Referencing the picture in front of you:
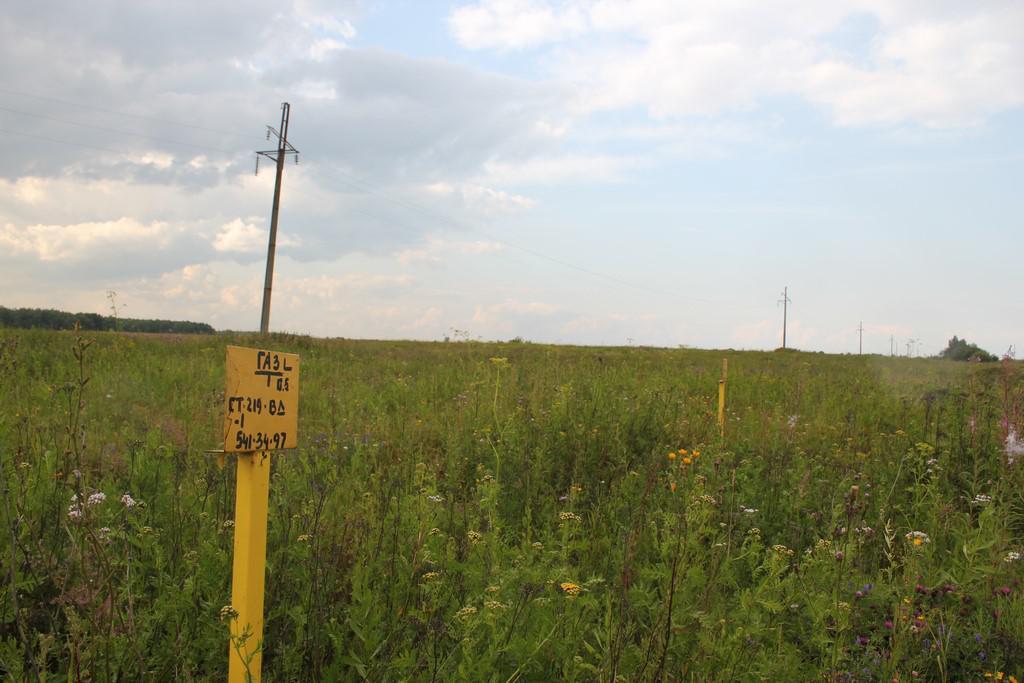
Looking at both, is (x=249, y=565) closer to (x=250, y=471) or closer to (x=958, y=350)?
(x=250, y=471)

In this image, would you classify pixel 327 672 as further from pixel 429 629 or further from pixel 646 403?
pixel 646 403

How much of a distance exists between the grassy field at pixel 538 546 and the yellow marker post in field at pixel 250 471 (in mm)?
174

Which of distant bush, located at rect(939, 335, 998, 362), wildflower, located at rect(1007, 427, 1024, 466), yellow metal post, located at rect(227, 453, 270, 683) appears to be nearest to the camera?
yellow metal post, located at rect(227, 453, 270, 683)

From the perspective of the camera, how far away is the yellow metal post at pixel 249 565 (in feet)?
8.03

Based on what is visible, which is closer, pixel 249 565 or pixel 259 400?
pixel 249 565

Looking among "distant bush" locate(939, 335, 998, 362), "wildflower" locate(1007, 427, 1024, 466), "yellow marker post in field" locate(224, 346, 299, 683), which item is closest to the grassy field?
"wildflower" locate(1007, 427, 1024, 466)

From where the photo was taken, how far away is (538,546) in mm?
3258

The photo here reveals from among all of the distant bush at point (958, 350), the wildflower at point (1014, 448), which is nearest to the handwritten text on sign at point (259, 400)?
the wildflower at point (1014, 448)

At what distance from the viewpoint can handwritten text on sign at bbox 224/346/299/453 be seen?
2492mm

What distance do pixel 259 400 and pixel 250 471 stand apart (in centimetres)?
25

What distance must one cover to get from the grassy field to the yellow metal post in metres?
0.14

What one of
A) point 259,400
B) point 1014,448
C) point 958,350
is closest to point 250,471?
point 259,400

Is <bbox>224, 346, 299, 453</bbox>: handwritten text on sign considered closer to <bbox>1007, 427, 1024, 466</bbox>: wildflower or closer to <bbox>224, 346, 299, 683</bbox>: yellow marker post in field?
<bbox>224, 346, 299, 683</bbox>: yellow marker post in field

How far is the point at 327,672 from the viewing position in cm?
273
